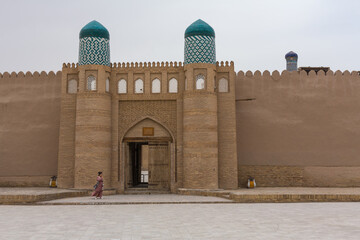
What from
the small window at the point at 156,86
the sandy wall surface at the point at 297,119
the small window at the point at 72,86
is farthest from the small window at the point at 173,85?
the small window at the point at 72,86

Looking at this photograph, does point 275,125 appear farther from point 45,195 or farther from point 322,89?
point 45,195

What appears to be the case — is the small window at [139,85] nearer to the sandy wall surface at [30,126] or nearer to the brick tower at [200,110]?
the brick tower at [200,110]

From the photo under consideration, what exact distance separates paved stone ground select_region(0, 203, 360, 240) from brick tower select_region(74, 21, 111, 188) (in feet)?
15.1

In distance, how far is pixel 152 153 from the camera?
635 inches

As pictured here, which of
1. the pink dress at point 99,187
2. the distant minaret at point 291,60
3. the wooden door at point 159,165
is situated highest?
the distant minaret at point 291,60

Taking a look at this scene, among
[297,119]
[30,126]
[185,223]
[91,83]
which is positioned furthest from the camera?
[30,126]

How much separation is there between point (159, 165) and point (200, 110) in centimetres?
271

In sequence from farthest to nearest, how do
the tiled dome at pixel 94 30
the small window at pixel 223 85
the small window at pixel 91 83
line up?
1. the small window at pixel 223 85
2. the tiled dome at pixel 94 30
3. the small window at pixel 91 83

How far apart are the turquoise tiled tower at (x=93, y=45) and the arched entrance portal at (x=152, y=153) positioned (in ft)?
8.65

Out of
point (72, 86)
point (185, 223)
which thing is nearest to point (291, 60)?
point (72, 86)

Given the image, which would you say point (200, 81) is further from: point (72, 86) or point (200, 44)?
point (72, 86)

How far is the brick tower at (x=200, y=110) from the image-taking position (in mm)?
14828

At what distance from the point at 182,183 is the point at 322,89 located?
616 centimetres

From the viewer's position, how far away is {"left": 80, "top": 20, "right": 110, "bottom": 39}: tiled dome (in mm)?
15477
